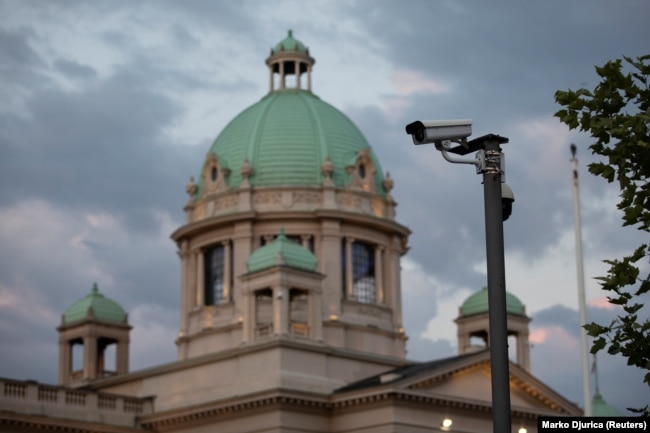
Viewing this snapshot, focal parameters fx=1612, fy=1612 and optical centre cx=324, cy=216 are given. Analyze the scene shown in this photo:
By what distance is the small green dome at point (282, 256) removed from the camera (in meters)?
78.6

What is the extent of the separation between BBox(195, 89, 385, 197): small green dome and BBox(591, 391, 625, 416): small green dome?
724 inches

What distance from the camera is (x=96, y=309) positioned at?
9262 centimetres

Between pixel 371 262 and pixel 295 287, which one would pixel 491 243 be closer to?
pixel 295 287

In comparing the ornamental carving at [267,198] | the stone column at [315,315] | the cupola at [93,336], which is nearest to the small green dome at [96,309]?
the cupola at [93,336]

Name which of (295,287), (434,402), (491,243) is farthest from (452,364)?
(491,243)

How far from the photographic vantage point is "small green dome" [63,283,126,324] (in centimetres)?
9244

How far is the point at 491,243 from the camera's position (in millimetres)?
21828

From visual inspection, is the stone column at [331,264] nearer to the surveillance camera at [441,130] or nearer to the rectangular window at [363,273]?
the rectangular window at [363,273]

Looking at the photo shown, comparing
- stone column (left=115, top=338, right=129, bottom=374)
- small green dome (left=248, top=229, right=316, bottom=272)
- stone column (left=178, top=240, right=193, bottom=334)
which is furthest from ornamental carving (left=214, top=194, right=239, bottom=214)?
stone column (left=115, top=338, right=129, bottom=374)

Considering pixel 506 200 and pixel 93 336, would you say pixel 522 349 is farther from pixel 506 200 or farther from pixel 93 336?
pixel 506 200

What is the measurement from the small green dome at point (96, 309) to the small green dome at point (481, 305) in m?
19.8

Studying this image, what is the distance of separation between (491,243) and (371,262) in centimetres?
6790

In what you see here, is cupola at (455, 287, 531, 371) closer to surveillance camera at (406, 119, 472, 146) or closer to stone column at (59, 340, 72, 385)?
stone column at (59, 340, 72, 385)

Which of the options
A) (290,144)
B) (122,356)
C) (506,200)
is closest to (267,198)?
(290,144)
